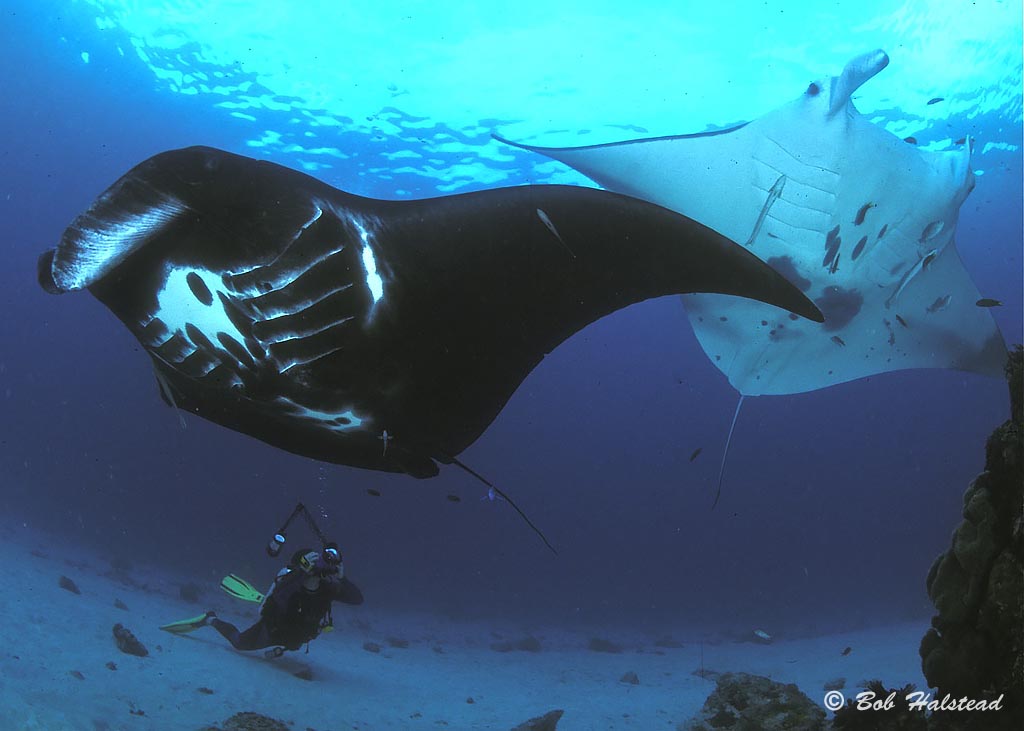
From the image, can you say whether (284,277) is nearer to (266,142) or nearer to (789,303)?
(789,303)

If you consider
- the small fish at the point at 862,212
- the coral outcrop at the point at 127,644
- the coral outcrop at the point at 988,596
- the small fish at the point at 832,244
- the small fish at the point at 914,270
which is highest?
the small fish at the point at 862,212

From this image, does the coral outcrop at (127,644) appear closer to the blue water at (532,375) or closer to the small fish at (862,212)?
the small fish at (862,212)

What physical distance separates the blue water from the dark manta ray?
9538mm

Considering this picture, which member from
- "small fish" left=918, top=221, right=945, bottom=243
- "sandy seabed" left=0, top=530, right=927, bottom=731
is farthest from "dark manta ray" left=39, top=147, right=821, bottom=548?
"sandy seabed" left=0, top=530, right=927, bottom=731

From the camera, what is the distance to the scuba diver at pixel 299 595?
270 inches

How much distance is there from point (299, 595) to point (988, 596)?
7.25 meters

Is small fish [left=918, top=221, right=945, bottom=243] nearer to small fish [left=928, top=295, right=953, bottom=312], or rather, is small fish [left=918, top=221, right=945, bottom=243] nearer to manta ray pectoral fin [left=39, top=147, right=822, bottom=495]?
small fish [left=928, top=295, right=953, bottom=312]

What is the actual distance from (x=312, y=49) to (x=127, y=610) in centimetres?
1232

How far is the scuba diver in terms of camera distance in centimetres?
687

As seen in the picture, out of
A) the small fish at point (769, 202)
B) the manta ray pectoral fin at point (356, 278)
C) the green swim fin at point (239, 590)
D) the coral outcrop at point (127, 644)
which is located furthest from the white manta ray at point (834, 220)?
the coral outcrop at point (127, 644)

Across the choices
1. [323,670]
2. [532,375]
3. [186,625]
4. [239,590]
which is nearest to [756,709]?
[239,590]

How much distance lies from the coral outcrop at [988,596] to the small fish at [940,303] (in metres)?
3.06

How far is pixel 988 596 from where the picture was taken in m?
2.60

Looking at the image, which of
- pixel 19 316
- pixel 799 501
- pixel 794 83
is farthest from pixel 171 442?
pixel 799 501
